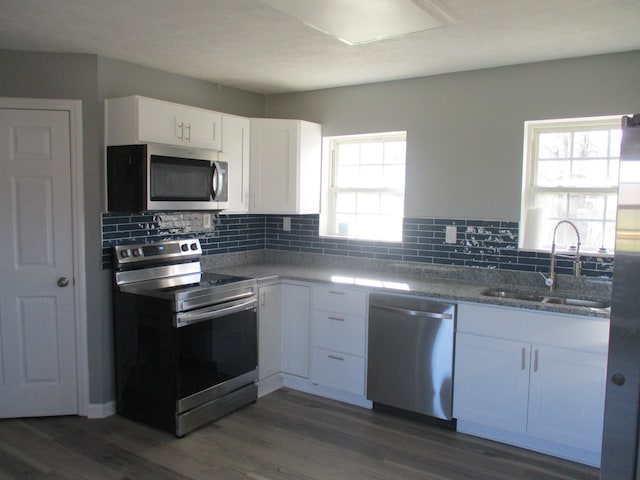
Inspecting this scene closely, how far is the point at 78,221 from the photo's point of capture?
324 cm

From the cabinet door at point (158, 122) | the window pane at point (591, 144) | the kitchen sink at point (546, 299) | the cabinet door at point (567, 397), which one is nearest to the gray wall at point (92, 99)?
the cabinet door at point (158, 122)

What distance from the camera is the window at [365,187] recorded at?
13.5ft

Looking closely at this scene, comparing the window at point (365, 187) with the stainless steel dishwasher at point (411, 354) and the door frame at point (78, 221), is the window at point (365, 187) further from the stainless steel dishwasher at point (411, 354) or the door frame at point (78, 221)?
the door frame at point (78, 221)

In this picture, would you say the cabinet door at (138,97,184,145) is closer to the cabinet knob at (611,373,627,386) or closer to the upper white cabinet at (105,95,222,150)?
the upper white cabinet at (105,95,222,150)

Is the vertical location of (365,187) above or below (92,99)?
below

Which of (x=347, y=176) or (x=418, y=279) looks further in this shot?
(x=347, y=176)

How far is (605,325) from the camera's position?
8.86ft

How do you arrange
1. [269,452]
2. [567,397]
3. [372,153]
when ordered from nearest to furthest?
[567,397] → [269,452] → [372,153]

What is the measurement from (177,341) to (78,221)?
1028mm

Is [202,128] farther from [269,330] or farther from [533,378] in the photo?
[533,378]

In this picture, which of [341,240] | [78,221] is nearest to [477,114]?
[341,240]

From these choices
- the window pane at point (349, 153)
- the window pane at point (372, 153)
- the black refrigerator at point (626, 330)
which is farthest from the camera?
the window pane at point (349, 153)

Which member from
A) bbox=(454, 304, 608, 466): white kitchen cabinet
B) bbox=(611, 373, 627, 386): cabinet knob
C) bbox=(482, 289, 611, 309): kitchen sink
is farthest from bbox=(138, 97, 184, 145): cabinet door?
bbox=(611, 373, 627, 386): cabinet knob

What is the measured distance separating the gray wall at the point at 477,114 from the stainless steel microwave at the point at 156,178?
1365 mm
